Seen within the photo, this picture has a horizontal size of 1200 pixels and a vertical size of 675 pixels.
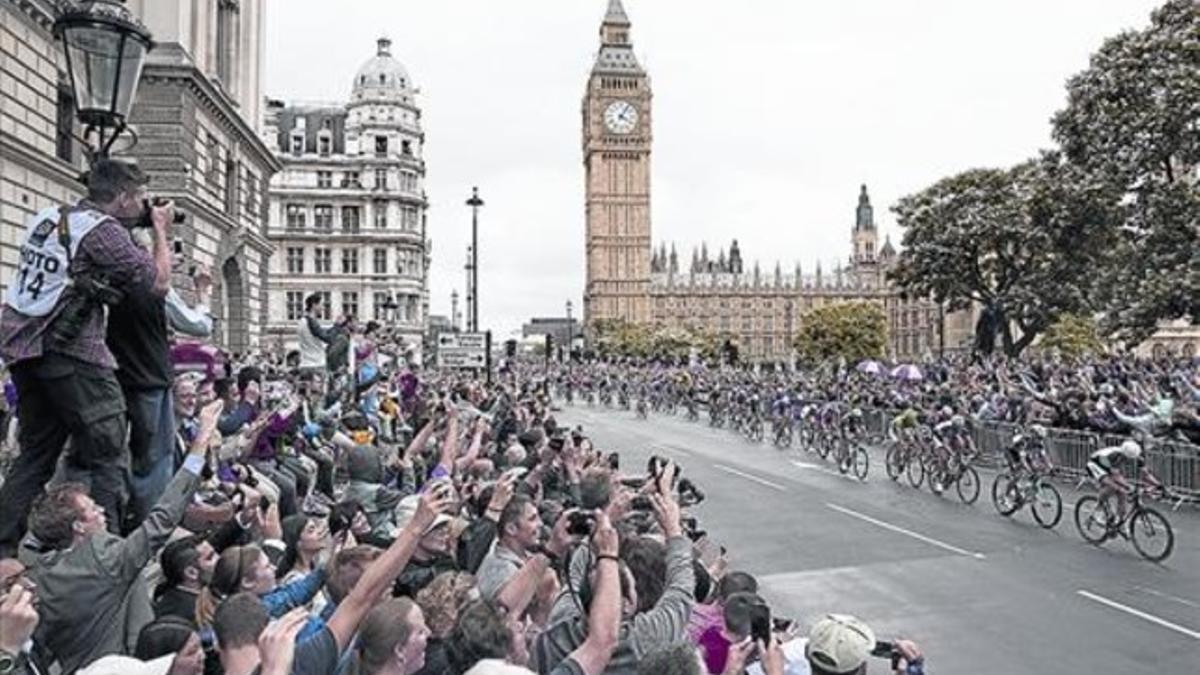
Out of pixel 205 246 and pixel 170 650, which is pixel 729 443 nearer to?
pixel 205 246

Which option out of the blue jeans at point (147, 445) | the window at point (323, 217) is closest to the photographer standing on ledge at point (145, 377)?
the blue jeans at point (147, 445)

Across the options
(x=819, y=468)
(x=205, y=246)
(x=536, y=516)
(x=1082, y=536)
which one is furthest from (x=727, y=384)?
(x=536, y=516)

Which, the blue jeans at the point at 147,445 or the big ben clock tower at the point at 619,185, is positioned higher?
the big ben clock tower at the point at 619,185

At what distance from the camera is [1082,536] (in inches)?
606

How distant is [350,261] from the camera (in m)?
85.8

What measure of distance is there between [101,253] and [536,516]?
247 cm

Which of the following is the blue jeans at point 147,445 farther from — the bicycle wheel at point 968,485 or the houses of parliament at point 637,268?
the houses of parliament at point 637,268

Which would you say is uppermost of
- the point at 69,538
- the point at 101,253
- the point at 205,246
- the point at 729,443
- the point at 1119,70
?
the point at 1119,70

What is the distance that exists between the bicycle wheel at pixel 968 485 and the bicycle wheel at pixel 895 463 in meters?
1.93

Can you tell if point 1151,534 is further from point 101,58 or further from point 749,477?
point 101,58

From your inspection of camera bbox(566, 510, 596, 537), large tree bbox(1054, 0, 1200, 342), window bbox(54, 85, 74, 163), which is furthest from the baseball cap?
large tree bbox(1054, 0, 1200, 342)

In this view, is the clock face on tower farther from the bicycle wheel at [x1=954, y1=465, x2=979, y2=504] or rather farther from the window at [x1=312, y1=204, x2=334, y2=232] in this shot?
the bicycle wheel at [x1=954, y1=465, x2=979, y2=504]

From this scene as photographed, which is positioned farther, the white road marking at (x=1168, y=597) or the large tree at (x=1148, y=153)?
the large tree at (x=1148, y=153)

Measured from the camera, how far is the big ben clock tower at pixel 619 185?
167 metres
